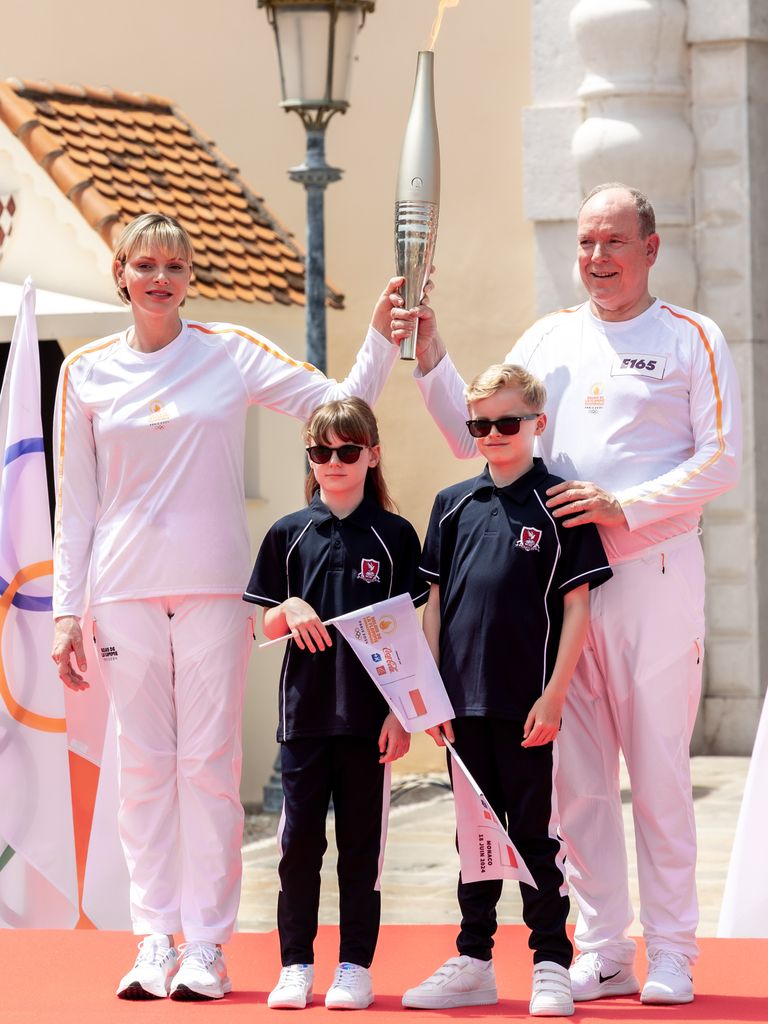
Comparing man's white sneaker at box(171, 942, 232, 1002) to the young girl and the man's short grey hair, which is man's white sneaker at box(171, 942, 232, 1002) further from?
the man's short grey hair

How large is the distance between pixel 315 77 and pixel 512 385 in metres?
→ 4.66

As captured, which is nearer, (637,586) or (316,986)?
(637,586)

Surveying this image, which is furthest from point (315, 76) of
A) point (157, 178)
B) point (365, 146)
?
point (365, 146)

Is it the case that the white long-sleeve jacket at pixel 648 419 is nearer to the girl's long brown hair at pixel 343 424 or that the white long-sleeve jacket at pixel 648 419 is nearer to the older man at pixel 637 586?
the older man at pixel 637 586

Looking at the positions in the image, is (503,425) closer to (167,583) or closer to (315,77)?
(167,583)

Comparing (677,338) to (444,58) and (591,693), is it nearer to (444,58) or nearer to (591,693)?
(591,693)

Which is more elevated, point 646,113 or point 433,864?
point 646,113

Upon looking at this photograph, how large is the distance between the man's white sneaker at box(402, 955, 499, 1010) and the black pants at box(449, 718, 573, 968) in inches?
1.3

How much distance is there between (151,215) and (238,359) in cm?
40

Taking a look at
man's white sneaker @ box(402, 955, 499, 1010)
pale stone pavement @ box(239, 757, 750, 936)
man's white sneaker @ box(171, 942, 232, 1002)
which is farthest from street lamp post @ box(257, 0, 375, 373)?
man's white sneaker @ box(402, 955, 499, 1010)

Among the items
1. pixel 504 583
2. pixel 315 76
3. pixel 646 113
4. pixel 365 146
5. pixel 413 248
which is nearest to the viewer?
pixel 504 583

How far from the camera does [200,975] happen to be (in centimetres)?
457

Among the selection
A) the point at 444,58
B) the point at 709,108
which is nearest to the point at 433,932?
the point at 709,108

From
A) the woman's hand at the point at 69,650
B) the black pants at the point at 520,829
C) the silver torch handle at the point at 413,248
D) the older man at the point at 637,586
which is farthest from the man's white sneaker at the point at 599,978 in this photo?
the silver torch handle at the point at 413,248
